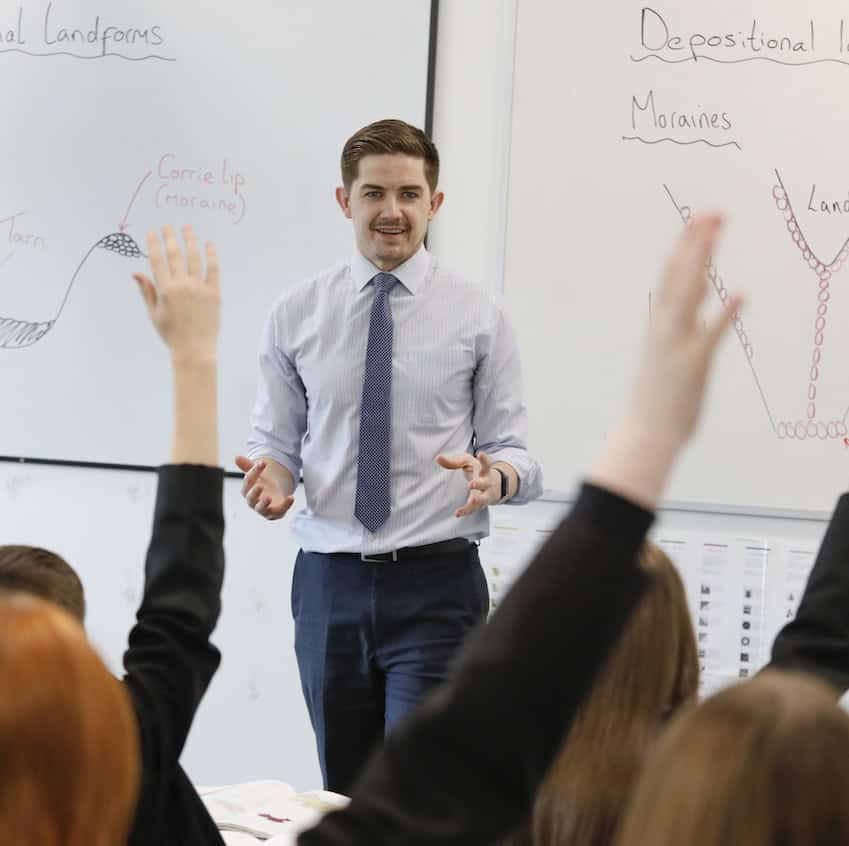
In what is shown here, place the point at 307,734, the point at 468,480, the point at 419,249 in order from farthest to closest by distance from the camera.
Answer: the point at 307,734 < the point at 419,249 < the point at 468,480

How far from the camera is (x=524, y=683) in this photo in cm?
58

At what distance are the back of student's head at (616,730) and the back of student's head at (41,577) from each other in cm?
58

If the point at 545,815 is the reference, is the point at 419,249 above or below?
above

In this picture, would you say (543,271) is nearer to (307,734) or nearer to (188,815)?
(307,734)

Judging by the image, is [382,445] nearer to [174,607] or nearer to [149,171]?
[149,171]

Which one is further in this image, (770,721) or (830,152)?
(830,152)

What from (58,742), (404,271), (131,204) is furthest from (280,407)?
(58,742)

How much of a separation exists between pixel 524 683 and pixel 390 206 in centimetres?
209

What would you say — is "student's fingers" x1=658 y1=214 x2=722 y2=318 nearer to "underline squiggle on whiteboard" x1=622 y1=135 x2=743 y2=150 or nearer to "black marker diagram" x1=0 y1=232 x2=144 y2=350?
"underline squiggle on whiteboard" x1=622 y1=135 x2=743 y2=150

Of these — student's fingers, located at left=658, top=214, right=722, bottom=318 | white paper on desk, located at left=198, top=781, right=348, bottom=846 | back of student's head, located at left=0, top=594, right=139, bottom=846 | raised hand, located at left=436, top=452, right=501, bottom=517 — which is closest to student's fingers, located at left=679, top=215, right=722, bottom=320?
student's fingers, located at left=658, top=214, right=722, bottom=318

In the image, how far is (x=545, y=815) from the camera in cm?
107

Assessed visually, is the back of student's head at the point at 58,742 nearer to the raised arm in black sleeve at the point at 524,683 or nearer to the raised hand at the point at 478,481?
the raised arm in black sleeve at the point at 524,683

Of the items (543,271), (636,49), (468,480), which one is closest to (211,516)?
(468,480)

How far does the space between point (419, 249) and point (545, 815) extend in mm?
1777
